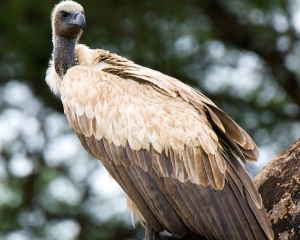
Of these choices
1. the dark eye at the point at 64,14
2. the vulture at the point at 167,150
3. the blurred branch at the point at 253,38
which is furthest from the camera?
the blurred branch at the point at 253,38

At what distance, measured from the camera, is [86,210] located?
986cm

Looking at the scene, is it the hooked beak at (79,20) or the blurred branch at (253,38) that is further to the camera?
the blurred branch at (253,38)

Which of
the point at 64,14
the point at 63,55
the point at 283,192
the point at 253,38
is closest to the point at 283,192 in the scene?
the point at 283,192

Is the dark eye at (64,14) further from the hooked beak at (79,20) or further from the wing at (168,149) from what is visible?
the wing at (168,149)

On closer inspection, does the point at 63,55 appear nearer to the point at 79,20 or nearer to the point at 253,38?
the point at 79,20

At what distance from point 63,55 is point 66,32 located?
21 centimetres

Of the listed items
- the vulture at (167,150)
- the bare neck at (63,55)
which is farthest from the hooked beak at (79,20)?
Result: the vulture at (167,150)

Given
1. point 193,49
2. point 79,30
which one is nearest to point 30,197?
point 193,49

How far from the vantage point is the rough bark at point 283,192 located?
4668 mm

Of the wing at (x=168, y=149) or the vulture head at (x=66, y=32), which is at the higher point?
the vulture head at (x=66, y=32)

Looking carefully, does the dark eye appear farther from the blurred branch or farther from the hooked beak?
the blurred branch

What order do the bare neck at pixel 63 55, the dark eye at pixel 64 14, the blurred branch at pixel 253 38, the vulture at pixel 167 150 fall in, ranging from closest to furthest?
the vulture at pixel 167 150, the bare neck at pixel 63 55, the dark eye at pixel 64 14, the blurred branch at pixel 253 38

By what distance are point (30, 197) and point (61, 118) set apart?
3.83 ft

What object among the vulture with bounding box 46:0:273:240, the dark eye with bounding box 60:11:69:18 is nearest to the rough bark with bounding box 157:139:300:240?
the vulture with bounding box 46:0:273:240
